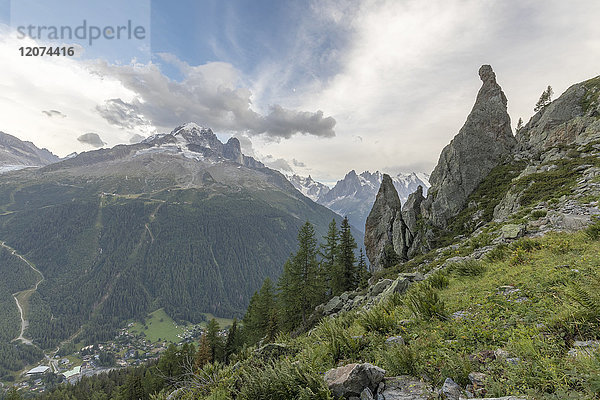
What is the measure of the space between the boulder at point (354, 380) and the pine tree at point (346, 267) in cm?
3655

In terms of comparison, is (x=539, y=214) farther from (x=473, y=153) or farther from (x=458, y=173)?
(x=473, y=153)

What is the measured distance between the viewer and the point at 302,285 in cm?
3625

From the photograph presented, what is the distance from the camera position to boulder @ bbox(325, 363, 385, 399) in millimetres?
4449

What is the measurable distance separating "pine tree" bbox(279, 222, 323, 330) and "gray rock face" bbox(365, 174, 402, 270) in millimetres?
15757

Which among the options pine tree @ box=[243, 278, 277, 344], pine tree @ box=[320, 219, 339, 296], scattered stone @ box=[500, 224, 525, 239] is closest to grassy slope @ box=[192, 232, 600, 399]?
scattered stone @ box=[500, 224, 525, 239]

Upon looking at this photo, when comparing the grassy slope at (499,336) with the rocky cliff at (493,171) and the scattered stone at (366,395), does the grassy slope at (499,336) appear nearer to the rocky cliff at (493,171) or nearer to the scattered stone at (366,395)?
the scattered stone at (366,395)

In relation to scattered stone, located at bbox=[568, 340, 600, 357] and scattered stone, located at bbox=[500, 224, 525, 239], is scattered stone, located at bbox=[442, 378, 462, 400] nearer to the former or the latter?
scattered stone, located at bbox=[568, 340, 600, 357]

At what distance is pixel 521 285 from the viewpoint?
718cm

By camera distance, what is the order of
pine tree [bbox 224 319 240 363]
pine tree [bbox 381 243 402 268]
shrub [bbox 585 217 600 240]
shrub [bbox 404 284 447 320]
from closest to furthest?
1. shrub [bbox 404 284 447 320]
2. shrub [bbox 585 217 600 240]
3. pine tree [bbox 381 243 402 268]
4. pine tree [bbox 224 319 240 363]

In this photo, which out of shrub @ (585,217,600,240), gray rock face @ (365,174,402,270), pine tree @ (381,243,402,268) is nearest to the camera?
shrub @ (585,217,600,240)

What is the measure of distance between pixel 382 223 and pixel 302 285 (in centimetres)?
2504

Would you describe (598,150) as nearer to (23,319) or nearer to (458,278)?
(458,278)

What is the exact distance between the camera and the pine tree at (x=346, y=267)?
4044 cm

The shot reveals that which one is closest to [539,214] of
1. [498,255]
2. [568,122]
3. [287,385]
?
[498,255]
